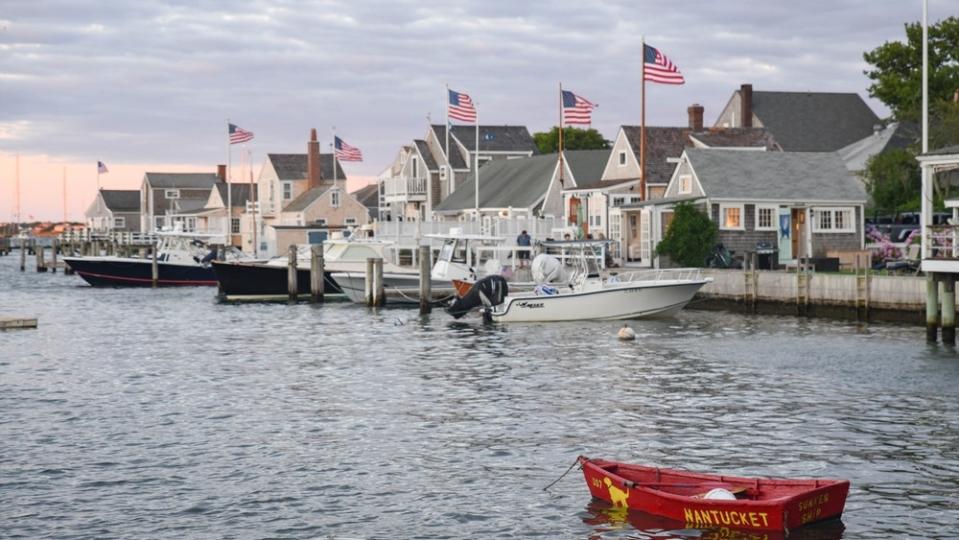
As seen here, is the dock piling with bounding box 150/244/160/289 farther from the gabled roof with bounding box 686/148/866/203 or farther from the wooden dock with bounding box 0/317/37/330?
the gabled roof with bounding box 686/148/866/203

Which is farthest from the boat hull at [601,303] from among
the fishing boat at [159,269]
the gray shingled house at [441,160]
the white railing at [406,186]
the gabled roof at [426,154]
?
the gabled roof at [426,154]

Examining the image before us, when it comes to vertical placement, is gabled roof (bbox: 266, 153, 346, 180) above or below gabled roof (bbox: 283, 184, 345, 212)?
above

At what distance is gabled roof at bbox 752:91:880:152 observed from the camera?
314 ft

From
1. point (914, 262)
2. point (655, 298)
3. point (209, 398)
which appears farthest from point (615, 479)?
point (914, 262)

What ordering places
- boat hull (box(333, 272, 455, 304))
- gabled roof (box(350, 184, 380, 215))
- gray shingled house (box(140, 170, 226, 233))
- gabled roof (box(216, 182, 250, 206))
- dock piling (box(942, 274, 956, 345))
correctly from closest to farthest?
dock piling (box(942, 274, 956, 345))
boat hull (box(333, 272, 455, 304))
gabled roof (box(350, 184, 380, 215))
gabled roof (box(216, 182, 250, 206))
gray shingled house (box(140, 170, 226, 233))

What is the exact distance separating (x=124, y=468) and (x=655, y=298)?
27.8 m

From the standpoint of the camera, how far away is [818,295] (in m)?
46.4

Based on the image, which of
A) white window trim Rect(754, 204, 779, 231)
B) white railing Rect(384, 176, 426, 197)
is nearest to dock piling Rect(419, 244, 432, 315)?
white window trim Rect(754, 204, 779, 231)

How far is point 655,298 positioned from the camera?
45938mm

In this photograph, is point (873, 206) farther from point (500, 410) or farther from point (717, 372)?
point (500, 410)

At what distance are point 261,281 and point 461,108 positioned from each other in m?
13.1

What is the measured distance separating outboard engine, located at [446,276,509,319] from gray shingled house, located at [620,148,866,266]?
50.0 feet

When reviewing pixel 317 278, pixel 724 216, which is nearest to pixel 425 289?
pixel 317 278

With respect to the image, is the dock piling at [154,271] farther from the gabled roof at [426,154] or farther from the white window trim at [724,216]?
the white window trim at [724,216]
